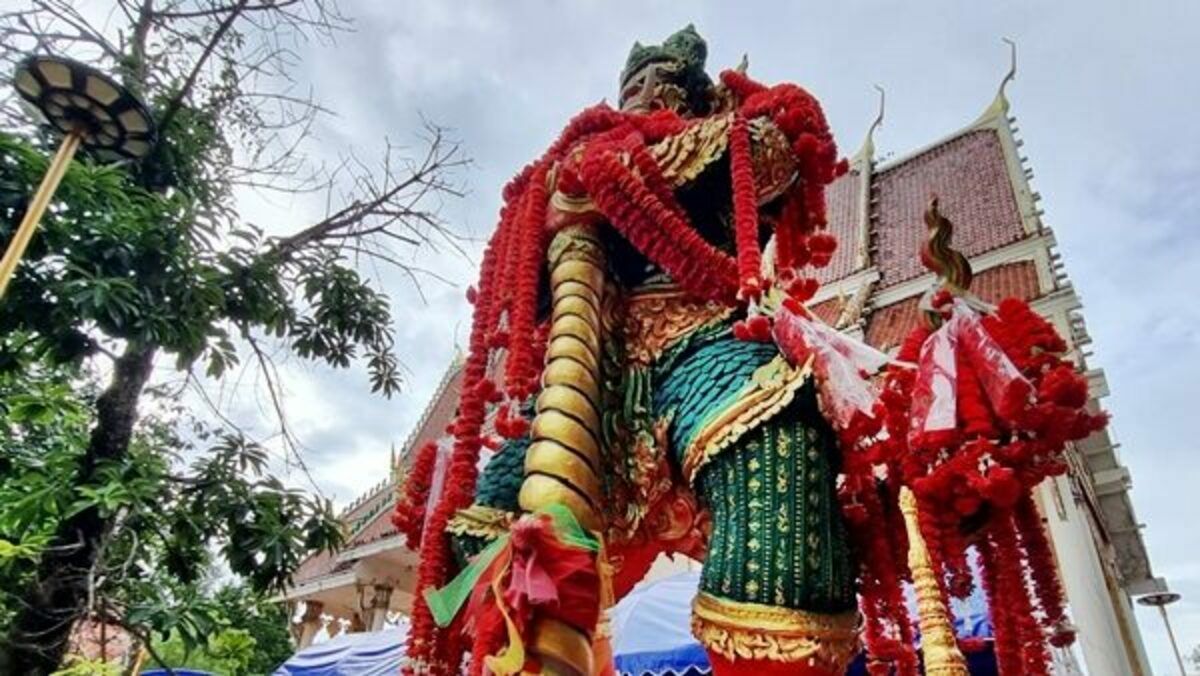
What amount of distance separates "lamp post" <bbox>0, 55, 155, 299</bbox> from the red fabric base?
2.80 m

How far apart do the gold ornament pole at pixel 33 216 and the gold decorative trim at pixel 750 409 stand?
2489mm

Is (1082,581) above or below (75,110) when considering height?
below

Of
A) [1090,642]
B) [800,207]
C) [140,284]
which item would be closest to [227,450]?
[140,284]

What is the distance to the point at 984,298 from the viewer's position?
5430 millimetres

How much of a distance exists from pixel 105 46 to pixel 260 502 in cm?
271

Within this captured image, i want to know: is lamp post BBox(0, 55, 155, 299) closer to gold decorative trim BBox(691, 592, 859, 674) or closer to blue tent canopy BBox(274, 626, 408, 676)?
gold decorative trim BBox(691, 592, 859, 674)

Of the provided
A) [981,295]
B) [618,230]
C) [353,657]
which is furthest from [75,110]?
[981,295]

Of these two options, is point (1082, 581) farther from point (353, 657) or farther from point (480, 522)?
point (353, 657)

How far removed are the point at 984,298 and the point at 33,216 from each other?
17.9 ft

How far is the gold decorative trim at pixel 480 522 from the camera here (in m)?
1.76

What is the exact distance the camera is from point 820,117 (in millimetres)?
2004

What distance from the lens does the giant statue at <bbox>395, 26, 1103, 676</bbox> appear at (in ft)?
4.34

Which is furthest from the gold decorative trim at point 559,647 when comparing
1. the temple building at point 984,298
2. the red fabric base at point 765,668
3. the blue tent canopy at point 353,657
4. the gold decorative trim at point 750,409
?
the blue tent canopy at point 353,657

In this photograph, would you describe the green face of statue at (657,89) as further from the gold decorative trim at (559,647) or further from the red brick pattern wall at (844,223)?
the red brick pattern wall at (844,223)
